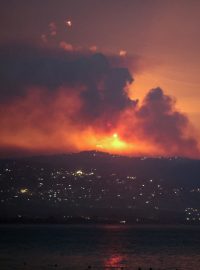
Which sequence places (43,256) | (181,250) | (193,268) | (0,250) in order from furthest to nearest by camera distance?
1. (181,250)
2. (0,250)
3. (43,256)
4. (193,268)

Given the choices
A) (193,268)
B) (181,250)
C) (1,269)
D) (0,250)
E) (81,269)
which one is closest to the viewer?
(1,269)

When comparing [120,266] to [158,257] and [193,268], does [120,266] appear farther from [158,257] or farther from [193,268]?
[158,257]

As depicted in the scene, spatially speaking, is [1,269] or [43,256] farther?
[43,256]

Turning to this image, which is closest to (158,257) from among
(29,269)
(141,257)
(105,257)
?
(141,257)

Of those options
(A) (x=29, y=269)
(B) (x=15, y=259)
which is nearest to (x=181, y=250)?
(B) (x=15, y=259)

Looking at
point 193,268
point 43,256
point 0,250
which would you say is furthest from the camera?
point 0,250

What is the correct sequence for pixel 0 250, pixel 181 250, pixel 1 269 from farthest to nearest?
pixel 181 250 < pixel 0 250 < pixel 1 269

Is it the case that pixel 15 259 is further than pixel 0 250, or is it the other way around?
pixel 0 250

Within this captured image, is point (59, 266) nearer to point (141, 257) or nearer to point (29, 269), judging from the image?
point (29, 269)
